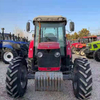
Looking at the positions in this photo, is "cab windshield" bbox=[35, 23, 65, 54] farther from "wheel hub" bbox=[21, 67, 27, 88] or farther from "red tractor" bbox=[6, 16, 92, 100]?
"wheel hub" bbox=[21, 67, 27, 88]

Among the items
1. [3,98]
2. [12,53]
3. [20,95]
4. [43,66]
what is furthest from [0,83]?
[12,53]

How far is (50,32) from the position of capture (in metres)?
4.00

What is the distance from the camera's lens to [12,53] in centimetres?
784

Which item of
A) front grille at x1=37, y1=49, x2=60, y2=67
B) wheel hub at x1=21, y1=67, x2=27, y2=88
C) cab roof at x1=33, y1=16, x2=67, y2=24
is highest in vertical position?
cab roof at x1=33, y1=16, x2=67, y2=24

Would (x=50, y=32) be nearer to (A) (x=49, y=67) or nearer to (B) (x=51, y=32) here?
(B) (x=51, y=32)

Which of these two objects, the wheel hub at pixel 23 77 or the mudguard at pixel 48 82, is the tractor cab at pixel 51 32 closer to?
the wheel hub at pixel 23 77

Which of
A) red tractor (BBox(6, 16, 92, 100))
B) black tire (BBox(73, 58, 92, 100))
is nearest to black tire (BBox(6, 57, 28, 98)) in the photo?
red tractor (BBox(6, 16, 92, 100))

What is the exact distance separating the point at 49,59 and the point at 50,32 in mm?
1159

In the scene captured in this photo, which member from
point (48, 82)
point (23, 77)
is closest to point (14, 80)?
point (23, 77)

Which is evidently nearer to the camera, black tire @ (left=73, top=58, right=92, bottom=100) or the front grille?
black tire @ (left=73, top=58, right=92, bottom=100)

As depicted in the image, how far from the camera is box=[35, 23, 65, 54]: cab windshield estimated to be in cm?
389

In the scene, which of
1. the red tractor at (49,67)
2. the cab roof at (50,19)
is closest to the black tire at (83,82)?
the red tractor at (49,67)

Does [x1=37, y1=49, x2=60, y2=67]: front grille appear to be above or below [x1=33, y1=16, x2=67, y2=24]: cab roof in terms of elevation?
below

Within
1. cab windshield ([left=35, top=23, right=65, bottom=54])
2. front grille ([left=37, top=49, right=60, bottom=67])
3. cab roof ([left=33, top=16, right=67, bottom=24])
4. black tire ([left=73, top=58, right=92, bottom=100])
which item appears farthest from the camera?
cab windshield ([left=35, top=23, right=65, bottom=54])
